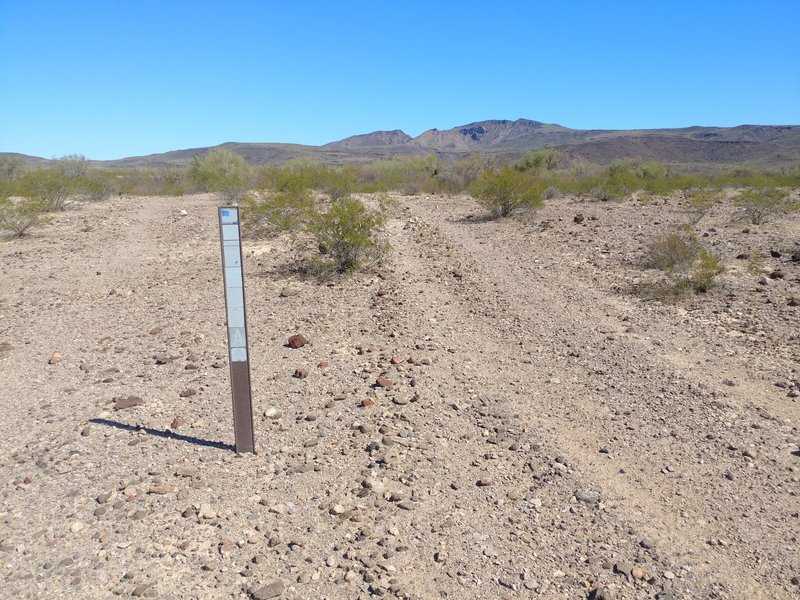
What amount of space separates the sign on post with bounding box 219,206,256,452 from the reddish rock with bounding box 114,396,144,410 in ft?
4.76

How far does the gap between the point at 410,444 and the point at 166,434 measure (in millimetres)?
1911

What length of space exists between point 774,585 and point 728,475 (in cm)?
112

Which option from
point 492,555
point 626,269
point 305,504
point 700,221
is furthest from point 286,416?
point 700,221

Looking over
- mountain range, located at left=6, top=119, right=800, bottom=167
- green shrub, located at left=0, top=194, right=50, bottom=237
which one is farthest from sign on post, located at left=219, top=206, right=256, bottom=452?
mountain range, located at left=6, top=119, right=800, bottom=167

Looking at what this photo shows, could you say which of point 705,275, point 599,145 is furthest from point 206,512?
point 599,145

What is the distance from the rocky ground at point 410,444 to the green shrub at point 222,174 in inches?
592

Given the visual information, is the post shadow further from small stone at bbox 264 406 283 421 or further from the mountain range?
the mountain range

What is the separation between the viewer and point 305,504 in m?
3.96

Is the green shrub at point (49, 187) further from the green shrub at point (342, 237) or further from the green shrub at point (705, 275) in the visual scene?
the green shrub at point (705, 275)

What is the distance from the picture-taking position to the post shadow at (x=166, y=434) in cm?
475

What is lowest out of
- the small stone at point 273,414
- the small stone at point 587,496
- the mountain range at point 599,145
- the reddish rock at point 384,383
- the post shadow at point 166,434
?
the small stone at point 587,496

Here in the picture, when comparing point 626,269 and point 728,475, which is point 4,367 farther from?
point 626,269

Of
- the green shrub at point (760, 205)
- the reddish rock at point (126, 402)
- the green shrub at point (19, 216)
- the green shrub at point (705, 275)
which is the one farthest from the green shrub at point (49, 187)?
the green shrub at point (760, 205)

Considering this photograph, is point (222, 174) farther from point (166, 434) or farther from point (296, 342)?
point (166, 434)
